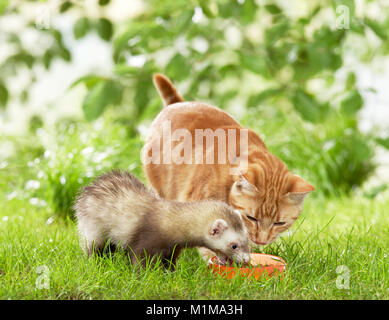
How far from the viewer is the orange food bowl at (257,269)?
2523 millimetres

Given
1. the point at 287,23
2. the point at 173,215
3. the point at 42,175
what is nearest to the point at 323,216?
the point at 287,23

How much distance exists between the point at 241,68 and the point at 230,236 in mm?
2776

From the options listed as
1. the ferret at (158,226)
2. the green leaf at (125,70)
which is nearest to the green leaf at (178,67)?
the green leaf at (125,70)

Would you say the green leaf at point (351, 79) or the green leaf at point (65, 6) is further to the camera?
the green leaf at point (351, 79)

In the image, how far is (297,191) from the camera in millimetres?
2824

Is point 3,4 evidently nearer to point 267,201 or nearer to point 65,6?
point 65,6

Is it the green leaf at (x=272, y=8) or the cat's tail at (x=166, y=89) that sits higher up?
the green leaf at (x=272, y=8)

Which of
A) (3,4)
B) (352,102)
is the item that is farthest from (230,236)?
(3,4)

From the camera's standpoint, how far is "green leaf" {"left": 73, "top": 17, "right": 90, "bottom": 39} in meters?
4.74

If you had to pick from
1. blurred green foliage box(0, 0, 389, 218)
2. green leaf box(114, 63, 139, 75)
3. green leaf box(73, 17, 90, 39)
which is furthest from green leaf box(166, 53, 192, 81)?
green leaf box(73, 17, 90, 39)

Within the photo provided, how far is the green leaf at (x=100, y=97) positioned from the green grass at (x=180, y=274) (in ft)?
3.65

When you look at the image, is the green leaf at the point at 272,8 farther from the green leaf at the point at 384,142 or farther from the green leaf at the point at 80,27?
the green leaf at the point at 80,27

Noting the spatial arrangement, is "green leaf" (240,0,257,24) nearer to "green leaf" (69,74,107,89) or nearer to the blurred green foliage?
the blurred green foliage
